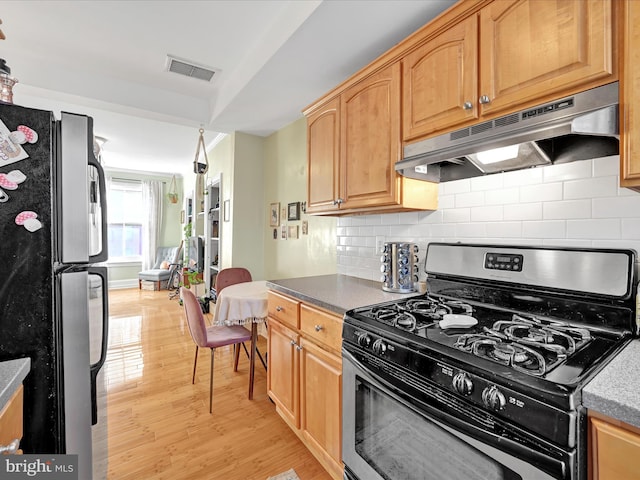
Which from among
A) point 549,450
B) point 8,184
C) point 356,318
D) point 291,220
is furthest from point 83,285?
point 291,220

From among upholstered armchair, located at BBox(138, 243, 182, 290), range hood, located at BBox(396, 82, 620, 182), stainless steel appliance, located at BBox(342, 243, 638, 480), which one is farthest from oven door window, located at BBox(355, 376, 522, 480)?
upholstered armchair, located at BBox(138, 243, 182, 290)

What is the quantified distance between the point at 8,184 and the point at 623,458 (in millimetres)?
1836

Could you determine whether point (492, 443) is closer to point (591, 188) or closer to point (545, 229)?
point (545, 229)

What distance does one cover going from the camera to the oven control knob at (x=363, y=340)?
1.17 m

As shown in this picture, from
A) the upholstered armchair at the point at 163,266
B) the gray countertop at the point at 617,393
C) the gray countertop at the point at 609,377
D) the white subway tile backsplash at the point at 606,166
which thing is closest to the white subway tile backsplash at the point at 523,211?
the white subway tile backsplash at the point at 606,166

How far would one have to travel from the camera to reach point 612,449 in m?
0.63

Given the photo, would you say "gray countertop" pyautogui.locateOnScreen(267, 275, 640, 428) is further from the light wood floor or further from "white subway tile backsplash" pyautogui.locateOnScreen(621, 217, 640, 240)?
the light wood floor

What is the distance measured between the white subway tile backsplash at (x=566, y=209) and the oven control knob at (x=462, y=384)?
87cm

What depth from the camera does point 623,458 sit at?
2.01ft

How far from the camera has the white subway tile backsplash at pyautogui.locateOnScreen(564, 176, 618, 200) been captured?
1110mm

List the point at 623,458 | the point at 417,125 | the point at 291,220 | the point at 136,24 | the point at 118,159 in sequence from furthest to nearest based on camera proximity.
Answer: the point at 118,159 → the point at 291,220 → the point at 136,24 → the point at 417,125 → the point at 623,458

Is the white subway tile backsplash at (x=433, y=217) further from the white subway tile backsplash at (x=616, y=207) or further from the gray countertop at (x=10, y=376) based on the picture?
the gray countertop at (x=10, y=376)

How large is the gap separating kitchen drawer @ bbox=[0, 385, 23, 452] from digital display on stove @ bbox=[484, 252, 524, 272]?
5.76ft

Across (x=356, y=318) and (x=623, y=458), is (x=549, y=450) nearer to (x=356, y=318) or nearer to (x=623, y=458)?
(x=623, y=458)
